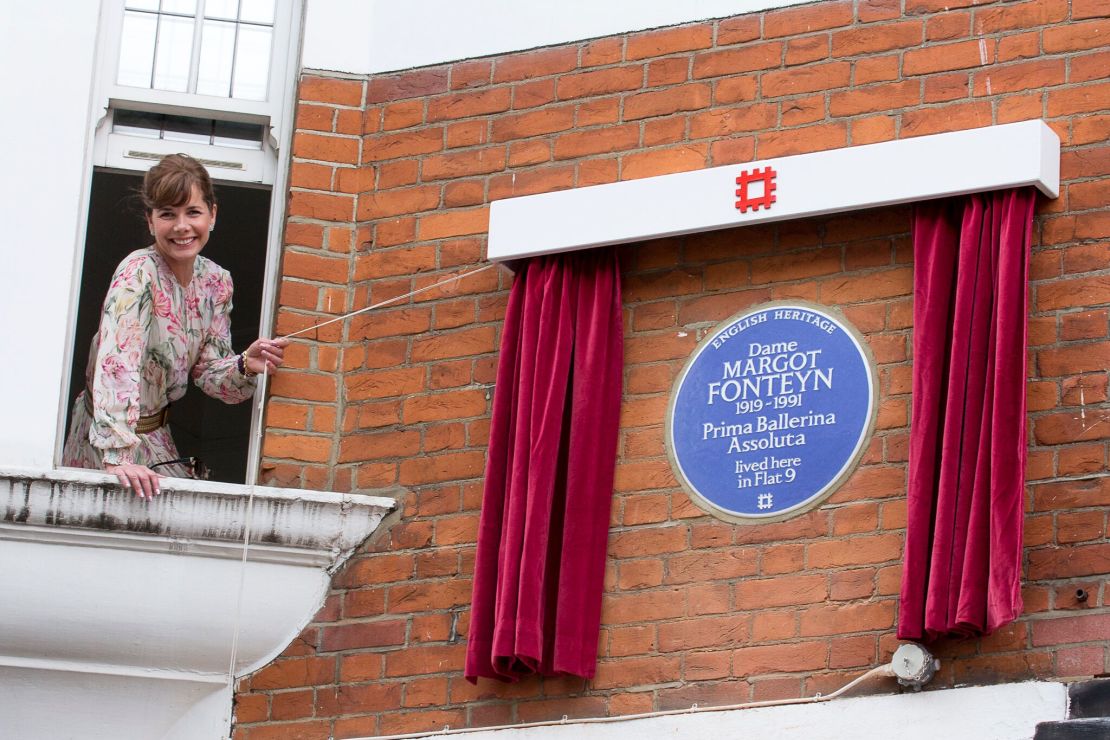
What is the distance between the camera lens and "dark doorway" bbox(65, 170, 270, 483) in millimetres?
9477

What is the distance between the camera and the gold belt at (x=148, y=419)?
311 inches

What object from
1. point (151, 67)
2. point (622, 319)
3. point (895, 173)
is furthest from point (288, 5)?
point (895, 173)

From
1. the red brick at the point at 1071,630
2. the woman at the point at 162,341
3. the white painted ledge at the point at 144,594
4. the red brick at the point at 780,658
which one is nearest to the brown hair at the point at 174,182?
the woman at the point at 162,341

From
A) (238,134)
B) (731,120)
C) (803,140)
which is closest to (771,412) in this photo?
(803,140)

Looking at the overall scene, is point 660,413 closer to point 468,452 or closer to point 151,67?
point 468,452

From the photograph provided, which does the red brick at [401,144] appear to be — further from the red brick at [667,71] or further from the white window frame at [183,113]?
the red brick at [667,71]

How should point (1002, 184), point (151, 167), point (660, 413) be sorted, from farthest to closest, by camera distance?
1. point (151, 167)
2. point (660, 413)
3. point (1002, 184)

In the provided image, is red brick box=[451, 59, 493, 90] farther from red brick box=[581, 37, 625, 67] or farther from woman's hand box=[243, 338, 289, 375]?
woman's hand box=[243, 338, 289, 375]

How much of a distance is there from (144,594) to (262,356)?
834 millimetres

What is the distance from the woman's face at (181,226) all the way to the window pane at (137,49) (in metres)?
0.62

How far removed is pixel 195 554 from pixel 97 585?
0.30 meters

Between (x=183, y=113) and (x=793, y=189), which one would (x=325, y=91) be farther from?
(x=793, y=189)

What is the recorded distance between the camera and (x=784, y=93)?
766 centimetres

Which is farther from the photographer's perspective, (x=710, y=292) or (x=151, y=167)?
→ (x=151, y=167)
